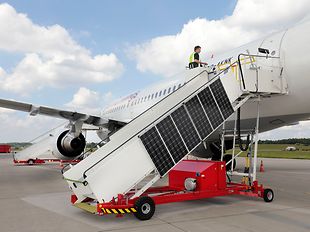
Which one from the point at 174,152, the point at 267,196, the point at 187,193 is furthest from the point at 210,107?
the point at 267,196

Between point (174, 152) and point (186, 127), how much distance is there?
688 mm

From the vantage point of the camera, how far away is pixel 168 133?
23.8 ft

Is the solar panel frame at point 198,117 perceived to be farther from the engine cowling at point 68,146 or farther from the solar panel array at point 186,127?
the engine cowling at point 68,146

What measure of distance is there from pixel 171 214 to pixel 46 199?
394 cm

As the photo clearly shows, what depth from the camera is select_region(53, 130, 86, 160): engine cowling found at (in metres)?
14.2

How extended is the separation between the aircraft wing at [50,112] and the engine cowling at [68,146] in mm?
836

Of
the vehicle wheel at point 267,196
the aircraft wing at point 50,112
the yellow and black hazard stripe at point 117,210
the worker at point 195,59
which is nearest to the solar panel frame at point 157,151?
the yellow and black hazard stripe at point 117,210

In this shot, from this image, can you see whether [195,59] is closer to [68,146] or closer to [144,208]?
[144,208]

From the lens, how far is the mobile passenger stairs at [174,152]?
652 cm

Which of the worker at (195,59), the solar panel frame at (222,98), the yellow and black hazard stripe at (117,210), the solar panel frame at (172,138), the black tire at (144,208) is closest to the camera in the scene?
the yellow and black hazard stripe at (117,210)

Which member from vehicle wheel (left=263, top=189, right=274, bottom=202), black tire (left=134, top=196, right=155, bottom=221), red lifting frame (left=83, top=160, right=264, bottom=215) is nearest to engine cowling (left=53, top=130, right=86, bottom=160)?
red lifting frame (left=83, top=160, right=264, bottom=215)

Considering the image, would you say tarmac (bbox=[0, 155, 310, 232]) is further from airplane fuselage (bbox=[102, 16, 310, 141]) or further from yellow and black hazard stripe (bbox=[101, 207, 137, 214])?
airplane fuselage (bbox=[102, 16, 310, 141])

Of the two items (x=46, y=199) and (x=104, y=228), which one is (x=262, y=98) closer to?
(x=104, y=228)

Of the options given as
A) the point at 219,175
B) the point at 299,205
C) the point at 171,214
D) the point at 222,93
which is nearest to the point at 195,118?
the point at 222,93
